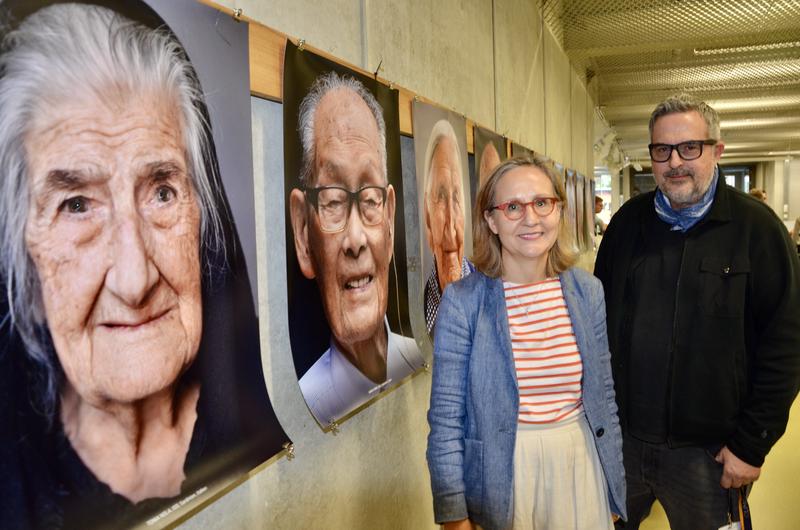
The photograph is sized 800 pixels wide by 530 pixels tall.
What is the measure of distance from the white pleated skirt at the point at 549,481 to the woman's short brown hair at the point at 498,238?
420 mm

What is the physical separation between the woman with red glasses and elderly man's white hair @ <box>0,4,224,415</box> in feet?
2.82

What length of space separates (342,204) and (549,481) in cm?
94

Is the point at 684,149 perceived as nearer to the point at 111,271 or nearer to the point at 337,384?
the point at 337,384

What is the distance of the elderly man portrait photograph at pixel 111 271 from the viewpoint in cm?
84

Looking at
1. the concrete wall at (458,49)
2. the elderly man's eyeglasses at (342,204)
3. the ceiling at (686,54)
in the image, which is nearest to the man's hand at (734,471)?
the elderly man's eyeglasses at (342,204)

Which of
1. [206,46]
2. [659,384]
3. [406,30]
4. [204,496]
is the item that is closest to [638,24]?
[406,30]

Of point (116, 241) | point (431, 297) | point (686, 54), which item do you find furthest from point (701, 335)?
point (686, 54)

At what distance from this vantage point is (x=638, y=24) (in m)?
4.88

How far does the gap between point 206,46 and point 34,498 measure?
0.86 m

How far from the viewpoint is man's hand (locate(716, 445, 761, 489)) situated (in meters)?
1.78

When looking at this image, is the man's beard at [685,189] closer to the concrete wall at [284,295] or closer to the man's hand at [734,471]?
the man's hand at [734,471]

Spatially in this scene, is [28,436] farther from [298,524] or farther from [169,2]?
[298,524]

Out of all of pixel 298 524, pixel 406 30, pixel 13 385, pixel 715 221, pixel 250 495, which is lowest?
pixel 298 524

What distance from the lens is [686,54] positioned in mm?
6336
